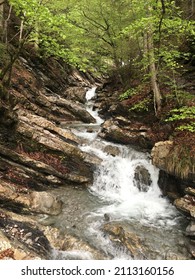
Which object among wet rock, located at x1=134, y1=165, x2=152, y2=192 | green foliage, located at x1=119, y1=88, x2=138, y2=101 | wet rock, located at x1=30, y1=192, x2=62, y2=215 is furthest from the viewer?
green foliage, located at x1=119, y1=88, x2=138, y2=101

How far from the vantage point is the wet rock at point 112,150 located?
43.4ft

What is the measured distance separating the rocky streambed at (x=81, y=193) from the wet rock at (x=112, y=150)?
5cm

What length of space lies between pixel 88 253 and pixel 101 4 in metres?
15.1

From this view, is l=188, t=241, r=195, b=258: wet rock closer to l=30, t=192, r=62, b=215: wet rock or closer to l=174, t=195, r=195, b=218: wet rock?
l=174, t=195, r=195, b=218: wet rock

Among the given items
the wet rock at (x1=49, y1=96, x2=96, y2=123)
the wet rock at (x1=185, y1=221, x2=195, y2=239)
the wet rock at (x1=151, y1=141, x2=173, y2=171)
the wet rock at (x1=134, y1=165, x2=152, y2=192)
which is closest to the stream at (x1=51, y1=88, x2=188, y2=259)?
the wet rock at (x1=134, y1=165, x2=152, y2=192)

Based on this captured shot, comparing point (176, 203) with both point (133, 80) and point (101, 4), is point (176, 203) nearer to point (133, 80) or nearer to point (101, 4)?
point (133, 80)

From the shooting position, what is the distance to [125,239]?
7.96 m

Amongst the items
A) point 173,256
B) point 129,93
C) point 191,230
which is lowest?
point 173,256

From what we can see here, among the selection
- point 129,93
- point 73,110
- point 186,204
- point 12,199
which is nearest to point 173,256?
point 186,204

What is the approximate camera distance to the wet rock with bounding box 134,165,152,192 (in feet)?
38.5

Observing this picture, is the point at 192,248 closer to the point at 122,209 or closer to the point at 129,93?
the point at 122,209

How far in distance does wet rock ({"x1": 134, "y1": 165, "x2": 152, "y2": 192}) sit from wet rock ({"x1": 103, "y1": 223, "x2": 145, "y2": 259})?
3.56 metres

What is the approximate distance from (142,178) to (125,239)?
4.38 m
